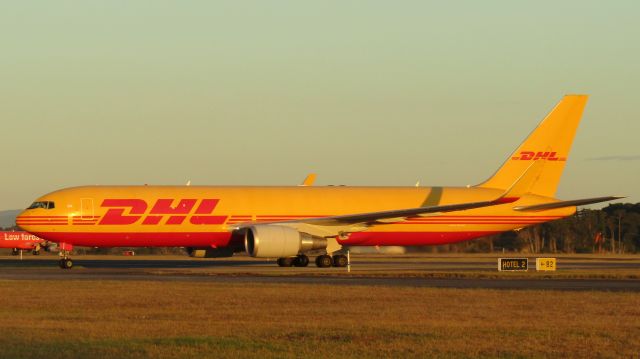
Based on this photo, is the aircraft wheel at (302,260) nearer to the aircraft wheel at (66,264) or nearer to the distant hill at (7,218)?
the aircraft wheel at (66,264)

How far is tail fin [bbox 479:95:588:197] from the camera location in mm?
55000

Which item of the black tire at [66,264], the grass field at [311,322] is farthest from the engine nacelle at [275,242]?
the grass field at [311,322]

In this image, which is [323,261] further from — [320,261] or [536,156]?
[536,156]

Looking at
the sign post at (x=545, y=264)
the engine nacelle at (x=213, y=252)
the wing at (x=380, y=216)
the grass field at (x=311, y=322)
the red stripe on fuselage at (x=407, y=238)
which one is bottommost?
the grass field at (x=311, y=322)

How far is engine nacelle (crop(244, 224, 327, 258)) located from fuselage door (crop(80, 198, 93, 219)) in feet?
23.6

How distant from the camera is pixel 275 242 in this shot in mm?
46219

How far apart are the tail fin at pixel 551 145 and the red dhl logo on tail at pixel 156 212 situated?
1691 centimetres

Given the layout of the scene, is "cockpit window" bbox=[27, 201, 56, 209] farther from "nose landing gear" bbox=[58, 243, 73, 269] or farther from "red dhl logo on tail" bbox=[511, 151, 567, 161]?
"red dhl logo on tail" bbox=[511, 151, 567, 161]

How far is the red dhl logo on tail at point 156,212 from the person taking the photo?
4816cm

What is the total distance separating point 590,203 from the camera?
163 feet

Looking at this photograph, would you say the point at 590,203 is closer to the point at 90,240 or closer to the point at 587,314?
the point at 90,240

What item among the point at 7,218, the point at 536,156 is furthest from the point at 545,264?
the point at 7,218

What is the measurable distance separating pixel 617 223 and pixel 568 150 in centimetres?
5356

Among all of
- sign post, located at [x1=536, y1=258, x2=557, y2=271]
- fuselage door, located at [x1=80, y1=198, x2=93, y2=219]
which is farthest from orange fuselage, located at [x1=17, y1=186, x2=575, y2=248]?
sign post, located at [x1=536, y1=258, x2=557, y2=271]
